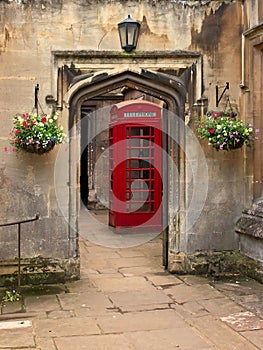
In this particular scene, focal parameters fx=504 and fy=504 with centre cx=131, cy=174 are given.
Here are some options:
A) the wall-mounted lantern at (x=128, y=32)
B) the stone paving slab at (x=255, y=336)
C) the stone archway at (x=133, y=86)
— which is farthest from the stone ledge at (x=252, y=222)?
the wall-mounted lantern at (x=128, y=32)

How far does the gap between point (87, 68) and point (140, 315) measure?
315 cm

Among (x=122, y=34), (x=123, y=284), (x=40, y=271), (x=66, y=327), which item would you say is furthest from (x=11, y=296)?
(x=122, y=34)

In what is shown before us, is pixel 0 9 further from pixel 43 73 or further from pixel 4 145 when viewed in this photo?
pixel 4 145

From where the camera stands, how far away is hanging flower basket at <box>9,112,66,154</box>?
575 centimetres

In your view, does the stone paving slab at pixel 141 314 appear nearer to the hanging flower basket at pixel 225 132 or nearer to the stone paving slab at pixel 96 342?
the stone paving slab at pixel 96 342

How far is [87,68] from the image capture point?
6.43m

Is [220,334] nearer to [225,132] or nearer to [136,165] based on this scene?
[225,132]

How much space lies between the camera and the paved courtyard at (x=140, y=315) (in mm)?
4312

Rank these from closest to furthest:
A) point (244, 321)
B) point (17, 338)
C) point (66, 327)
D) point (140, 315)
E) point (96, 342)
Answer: point (96, 342) < point (17, 338) < point (66, 327) < point (244, 321) < point (140, 315)

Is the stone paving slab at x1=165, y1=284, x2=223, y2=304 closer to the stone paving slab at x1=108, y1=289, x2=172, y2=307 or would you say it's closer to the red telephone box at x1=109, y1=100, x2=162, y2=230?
the stone paving slab at x1=108, y1=289, x2=172, y2=307

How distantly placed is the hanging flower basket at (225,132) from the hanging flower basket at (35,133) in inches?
70.8

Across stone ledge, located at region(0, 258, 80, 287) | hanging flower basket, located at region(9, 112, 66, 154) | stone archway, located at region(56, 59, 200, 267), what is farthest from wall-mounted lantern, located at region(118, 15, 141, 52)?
stone ledge, located at region(0, 258, 80, 287)

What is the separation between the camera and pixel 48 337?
443 cm

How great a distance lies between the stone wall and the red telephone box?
368cm
